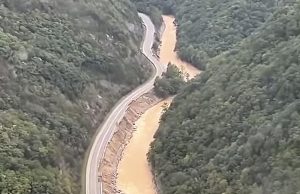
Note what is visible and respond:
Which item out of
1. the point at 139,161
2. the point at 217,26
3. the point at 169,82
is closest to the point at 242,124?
the point at 139,161

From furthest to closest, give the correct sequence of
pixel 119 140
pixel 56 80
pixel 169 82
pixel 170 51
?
pixel 170 51, pixel 169 82, pixel 119 140, pixel 56 80

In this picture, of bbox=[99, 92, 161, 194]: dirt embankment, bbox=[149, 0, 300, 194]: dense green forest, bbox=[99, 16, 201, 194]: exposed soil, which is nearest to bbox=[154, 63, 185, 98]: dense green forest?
bbox=[99, 16, 201, 194]: exposed soil

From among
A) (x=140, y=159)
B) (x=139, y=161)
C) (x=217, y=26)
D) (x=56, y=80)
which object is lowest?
(x=139, y=161)

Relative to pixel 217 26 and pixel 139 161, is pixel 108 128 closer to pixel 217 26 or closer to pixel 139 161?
pixel 139 161

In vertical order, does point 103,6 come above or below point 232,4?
below

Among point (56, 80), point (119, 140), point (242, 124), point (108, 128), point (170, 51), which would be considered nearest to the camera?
point (242, 124)

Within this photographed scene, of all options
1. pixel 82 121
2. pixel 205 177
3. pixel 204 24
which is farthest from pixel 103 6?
pixel 205 177

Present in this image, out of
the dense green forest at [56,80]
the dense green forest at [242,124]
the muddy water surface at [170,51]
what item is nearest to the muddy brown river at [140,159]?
the dense green forest at [242,124]

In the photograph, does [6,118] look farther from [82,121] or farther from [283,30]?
[283,30]
